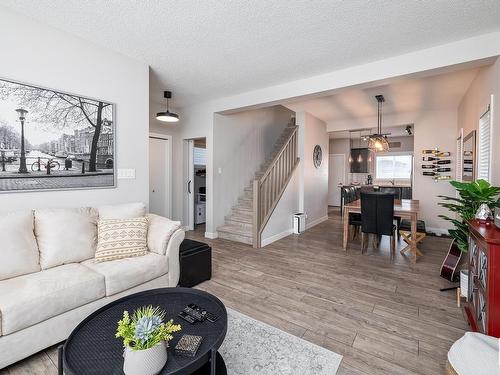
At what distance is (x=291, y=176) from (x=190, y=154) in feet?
7.63

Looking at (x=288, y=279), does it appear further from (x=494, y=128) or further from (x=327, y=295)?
(x=494, y=128)

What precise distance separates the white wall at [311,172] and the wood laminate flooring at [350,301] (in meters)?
1.83

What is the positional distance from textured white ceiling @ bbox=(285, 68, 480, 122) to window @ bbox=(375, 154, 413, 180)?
3.45 m

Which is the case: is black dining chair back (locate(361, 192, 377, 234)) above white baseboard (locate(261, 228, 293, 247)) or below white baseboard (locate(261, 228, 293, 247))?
above

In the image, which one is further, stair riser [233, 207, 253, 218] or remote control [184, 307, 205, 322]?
stair riser [233, 207, 253, 218]

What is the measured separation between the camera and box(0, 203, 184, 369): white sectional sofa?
5.38 feet

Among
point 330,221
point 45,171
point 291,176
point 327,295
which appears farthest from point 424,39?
point 330,221

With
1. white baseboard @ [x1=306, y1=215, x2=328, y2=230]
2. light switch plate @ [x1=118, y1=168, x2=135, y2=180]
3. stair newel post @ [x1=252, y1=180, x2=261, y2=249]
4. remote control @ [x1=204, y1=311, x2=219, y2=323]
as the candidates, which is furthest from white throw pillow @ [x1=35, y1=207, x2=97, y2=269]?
white baseboard @ [x1=306, y1=215, x2=328, y2=230]

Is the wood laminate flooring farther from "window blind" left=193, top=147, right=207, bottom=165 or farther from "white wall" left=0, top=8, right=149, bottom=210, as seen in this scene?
"window blind" left=193, top=147, right=207, bottom=165

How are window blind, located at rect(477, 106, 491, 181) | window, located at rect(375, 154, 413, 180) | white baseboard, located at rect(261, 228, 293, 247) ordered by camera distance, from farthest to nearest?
window, located at rect(375, 154, 413, 180)
white baseboard, located at rect(261, 228, 293, 247)
window blind, located at rect(477, 106, 491, 181)

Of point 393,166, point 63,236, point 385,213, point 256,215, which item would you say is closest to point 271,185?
point 256,215

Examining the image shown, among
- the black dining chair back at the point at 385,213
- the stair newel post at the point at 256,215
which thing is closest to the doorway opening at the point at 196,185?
the stair newel post at the point at 256,215

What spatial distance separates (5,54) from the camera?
87.3 inches

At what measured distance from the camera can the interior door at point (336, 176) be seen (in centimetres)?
992
